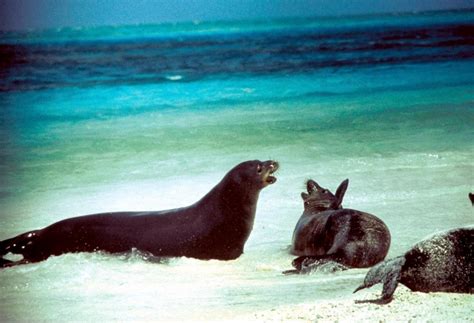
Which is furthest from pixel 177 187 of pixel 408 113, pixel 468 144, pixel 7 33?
pixel 7 33

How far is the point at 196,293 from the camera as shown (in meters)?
3.21

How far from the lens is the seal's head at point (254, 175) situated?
374 cm

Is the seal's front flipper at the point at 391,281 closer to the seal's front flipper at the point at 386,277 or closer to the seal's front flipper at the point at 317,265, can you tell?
the seal's front flipper at the point at 386,277

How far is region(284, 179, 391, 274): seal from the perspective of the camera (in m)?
3.27

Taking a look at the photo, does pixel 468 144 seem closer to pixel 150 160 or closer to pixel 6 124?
pixel 150 160

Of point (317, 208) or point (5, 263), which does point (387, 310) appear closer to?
point (317, 208)

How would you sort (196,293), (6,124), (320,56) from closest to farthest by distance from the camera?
(196,293) < (6,124) < (320,56)

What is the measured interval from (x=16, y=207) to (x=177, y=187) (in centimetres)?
97

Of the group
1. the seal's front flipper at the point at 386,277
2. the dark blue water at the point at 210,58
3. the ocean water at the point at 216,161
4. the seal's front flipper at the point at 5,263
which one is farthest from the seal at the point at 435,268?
the dark blue water at the point at 210,58

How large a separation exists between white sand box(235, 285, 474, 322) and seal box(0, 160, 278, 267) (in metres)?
0.73

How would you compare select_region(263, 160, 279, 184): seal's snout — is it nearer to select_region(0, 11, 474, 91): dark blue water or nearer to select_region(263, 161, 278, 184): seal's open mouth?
select_region(263, 161, 278, 184): seal's open mouth

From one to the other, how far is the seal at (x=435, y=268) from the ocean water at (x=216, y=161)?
0.19 metres

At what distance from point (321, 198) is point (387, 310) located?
113 cm

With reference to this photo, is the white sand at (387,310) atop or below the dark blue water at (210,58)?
below
